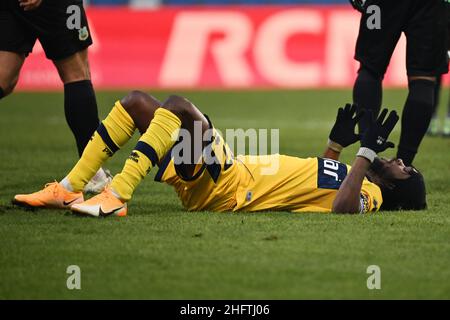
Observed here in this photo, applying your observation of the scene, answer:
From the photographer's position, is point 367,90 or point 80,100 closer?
point 80,100

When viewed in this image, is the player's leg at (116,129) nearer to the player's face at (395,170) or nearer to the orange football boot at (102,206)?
the orange football boot at (102,206)

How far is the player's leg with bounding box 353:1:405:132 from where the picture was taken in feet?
20.9

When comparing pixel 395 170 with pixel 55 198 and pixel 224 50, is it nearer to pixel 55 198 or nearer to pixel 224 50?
pixel 55 198

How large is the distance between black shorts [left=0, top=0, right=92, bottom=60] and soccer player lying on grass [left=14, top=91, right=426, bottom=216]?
2.72ft

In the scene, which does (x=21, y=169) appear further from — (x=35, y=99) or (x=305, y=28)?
(x=305, y=28)

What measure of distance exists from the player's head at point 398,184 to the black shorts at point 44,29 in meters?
1.89

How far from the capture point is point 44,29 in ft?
19.8

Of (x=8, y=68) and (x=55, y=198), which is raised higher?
(x=8, y=68)

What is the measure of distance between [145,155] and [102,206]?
0.35 m

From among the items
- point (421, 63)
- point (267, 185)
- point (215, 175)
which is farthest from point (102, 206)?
point (421, 63)

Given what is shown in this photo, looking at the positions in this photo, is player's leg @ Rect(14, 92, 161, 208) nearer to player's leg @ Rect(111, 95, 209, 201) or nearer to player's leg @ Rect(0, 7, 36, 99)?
player's leg @ Rect(111, 95, 209, 201)

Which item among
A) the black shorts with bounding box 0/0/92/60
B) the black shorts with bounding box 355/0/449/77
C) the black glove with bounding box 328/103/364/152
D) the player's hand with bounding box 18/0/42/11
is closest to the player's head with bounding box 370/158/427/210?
the black glove with bounding box 328/103/364/152

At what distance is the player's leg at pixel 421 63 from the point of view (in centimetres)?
629
